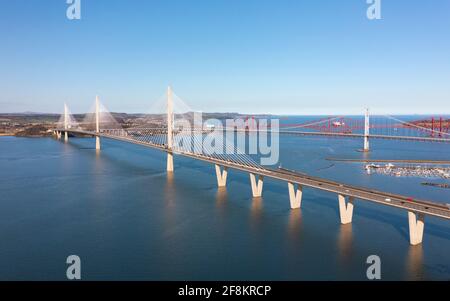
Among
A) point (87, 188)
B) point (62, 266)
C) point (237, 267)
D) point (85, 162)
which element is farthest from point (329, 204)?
point (85, 162)

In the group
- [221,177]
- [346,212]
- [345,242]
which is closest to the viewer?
[345,242]

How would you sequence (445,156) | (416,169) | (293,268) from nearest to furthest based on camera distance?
(293,268)
(416,169)
(445,156)

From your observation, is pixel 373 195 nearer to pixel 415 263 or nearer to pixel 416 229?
pixel 416 229

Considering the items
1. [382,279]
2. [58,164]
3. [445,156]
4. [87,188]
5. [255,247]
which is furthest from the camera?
[445,156]

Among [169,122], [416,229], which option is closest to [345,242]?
[416,229]

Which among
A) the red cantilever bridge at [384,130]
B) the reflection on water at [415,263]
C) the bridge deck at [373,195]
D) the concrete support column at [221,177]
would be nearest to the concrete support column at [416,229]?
the reflection on water at [415,263]

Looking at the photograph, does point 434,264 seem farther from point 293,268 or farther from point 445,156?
point 445,156
